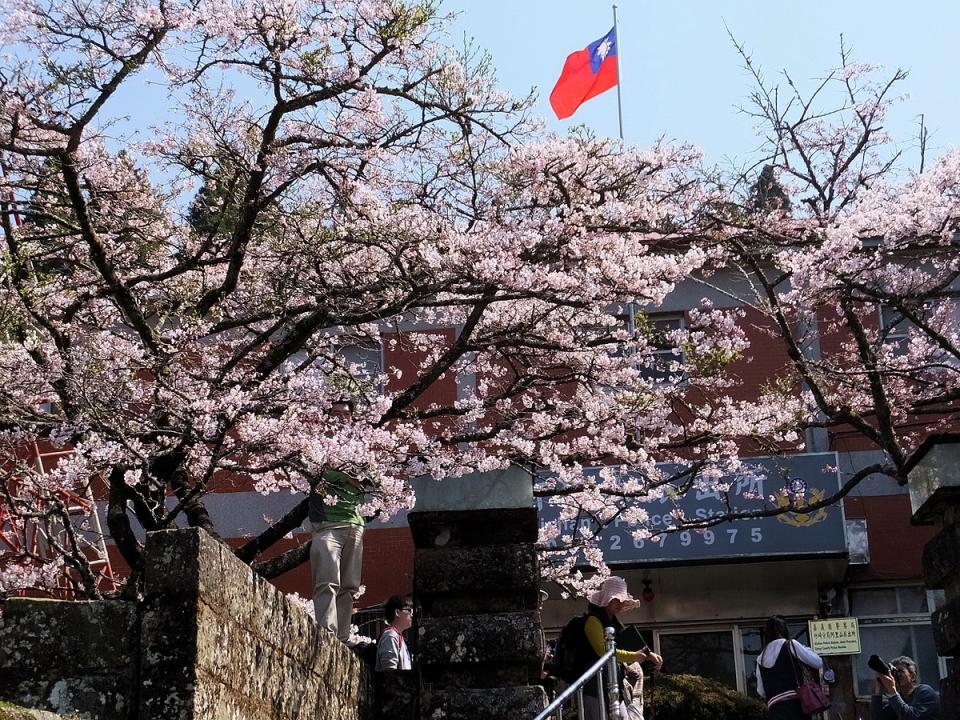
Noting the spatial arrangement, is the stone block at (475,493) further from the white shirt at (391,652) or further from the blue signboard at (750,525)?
the blue signboard at (750,525)

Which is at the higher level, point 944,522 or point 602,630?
point 944,522

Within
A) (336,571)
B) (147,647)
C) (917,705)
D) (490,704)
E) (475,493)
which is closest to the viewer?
(147,647)

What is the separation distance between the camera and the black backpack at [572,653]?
24.9 ft

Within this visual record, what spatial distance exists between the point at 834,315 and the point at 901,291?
568cm

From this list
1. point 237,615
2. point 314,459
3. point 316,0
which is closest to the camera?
point 237,615

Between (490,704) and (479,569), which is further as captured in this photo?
(479,569)

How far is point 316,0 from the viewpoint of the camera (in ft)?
36.9

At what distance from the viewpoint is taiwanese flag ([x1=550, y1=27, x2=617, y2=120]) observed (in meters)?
15.0

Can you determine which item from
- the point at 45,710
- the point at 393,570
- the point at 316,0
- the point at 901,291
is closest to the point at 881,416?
the point at 901,291

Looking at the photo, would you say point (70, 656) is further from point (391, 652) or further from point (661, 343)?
point (661, 343)

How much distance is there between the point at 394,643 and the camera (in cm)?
863

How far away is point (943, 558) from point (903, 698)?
12.5 feet

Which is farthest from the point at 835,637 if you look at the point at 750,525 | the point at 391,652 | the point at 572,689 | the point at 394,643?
the point at 572,689

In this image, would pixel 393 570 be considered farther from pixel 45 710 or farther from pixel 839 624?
pixel 45 710
